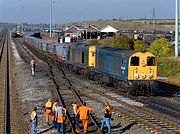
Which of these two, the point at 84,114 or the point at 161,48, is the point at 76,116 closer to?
the point at 84,114

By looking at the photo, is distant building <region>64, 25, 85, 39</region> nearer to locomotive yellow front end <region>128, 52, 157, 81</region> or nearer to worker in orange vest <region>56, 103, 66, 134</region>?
locomotive yellow front end <region>128, 52, 157, 81</region>

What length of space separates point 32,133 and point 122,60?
1296 centimetres

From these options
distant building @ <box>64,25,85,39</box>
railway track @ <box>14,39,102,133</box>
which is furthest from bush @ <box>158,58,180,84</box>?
distant building @ <box>64,25,85,39</box>

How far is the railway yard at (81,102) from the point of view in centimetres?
2050

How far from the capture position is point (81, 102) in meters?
27.0

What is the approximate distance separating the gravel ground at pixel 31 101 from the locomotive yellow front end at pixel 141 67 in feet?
11.9

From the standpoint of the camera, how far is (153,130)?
64.3 feet

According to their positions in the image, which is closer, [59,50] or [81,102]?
[81,102]

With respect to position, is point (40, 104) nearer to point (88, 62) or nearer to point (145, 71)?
point (145, 71)

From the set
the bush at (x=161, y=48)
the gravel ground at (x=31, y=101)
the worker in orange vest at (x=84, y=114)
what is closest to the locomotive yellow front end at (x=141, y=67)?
the gravel ground at (x=31, y=101)

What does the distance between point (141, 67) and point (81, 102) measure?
208 inches

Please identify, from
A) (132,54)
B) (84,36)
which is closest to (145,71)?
(132,54)

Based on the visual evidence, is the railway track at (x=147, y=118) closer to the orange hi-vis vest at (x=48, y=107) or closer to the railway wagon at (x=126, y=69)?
the railway wagon at (x=126, y=69)

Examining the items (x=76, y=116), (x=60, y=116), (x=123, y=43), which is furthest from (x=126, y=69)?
(x=123, y=43)
